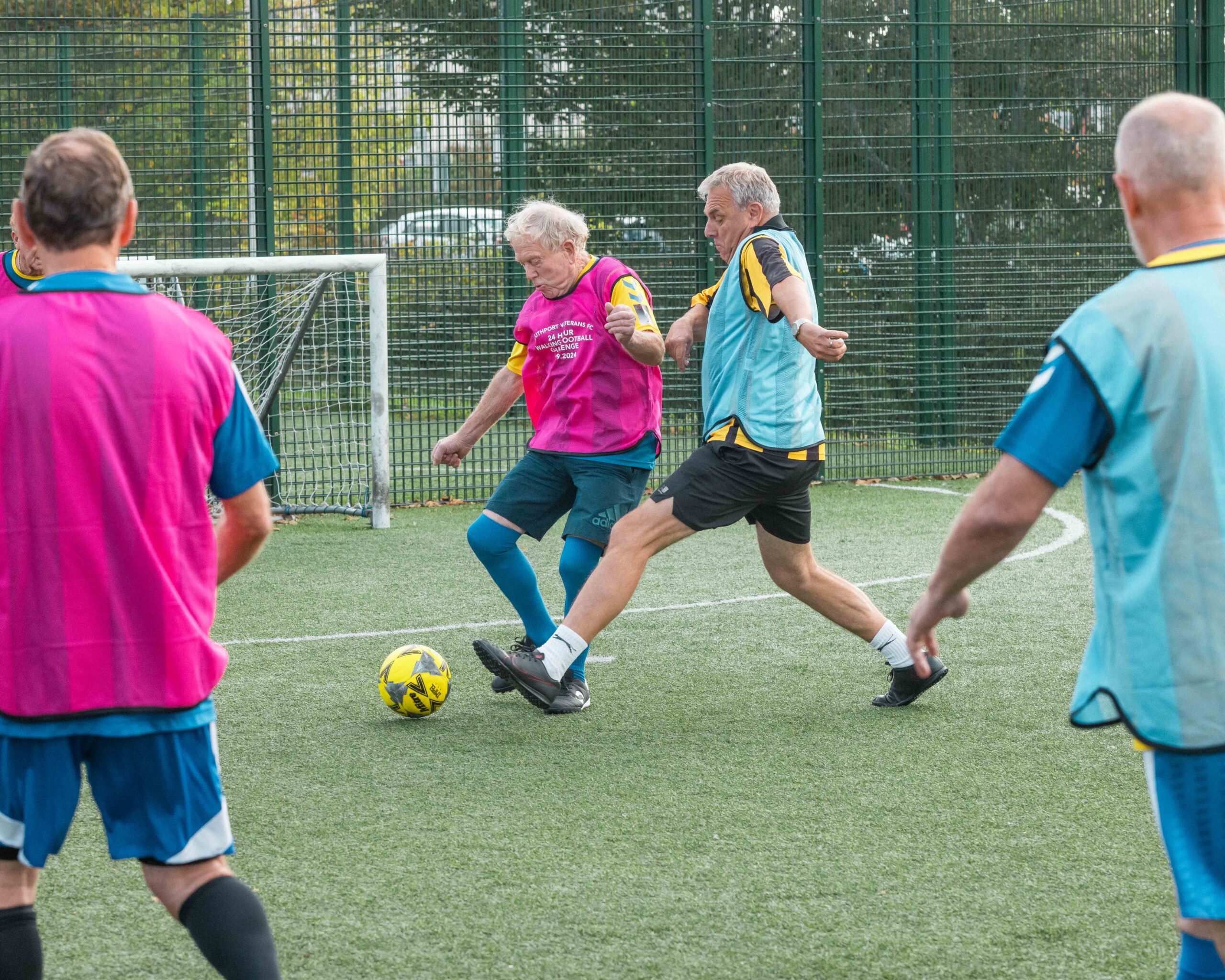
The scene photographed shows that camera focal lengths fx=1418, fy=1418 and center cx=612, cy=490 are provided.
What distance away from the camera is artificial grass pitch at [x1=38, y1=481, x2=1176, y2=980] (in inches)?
124

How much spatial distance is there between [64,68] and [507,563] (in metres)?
6.72

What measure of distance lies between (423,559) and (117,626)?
6.27 metres

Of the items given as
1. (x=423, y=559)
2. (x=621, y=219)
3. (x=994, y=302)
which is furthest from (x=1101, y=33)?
(x=423, y=559)

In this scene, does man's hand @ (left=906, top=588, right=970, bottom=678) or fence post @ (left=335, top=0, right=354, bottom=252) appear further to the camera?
fence post @ (left=335, top=0, right=354, bottom=252)

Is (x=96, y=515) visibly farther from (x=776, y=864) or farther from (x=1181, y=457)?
(x=776, y=864)

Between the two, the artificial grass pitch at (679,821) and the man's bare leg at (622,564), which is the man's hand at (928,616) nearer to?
the artificial grass pitch at (679,821)

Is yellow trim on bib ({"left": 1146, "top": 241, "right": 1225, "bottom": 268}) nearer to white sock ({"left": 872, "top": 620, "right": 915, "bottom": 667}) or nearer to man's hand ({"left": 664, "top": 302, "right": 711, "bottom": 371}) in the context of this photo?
white sock ({"left": 872, "top": 620, "right": 915, "bottom": 667})

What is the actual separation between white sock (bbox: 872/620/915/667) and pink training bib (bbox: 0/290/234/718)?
11.2ft

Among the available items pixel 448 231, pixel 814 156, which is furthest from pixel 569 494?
pixel 814 156

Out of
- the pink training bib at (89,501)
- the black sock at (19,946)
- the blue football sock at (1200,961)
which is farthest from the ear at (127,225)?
the blue football sock at (1200,961)

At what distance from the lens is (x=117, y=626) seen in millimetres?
2285

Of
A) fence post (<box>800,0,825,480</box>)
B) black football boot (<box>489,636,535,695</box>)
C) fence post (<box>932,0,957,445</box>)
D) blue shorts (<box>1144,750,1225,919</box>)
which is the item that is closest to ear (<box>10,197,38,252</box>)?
blue shorts (<box>1144,750,1225,919</box>)

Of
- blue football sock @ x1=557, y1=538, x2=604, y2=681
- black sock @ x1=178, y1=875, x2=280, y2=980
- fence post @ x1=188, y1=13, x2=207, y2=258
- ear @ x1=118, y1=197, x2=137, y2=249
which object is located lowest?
black sock @ x1=178, y1=875, x2=280, y2=980

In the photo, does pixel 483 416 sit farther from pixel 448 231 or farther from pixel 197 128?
pixel 197 128
